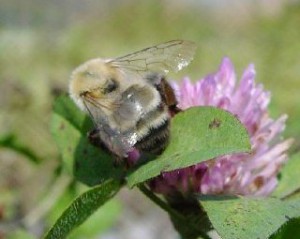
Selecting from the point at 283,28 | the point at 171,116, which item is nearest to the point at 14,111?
the point at 171,116

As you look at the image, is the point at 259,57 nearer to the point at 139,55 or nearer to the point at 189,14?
the point at 189,14

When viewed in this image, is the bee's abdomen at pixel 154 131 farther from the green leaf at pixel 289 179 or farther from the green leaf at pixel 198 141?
the green leaf at pixel 289 179

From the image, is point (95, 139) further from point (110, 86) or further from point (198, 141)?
point (198, 141)

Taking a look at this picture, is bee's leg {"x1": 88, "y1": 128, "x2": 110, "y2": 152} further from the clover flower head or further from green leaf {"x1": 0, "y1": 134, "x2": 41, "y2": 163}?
green leaf {"x1": 0, "y1": 134, "x2": 41, "y2": 163}

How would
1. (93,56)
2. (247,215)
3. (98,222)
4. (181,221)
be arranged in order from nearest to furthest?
(247,215), (181,221), (98,222), (93,56)

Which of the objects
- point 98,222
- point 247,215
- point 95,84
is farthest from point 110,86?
point 98,222
